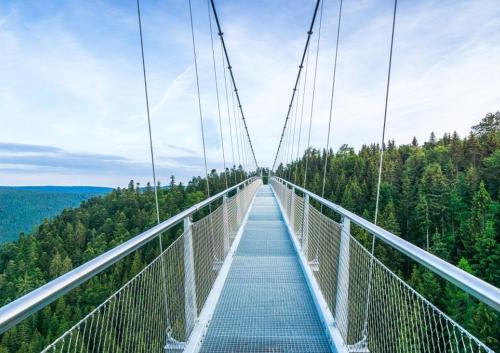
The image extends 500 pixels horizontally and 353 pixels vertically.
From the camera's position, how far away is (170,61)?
9109mm

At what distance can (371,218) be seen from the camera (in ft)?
138

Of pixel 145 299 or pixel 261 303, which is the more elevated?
pixel 145 299

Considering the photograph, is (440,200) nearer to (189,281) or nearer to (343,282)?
(343,282)

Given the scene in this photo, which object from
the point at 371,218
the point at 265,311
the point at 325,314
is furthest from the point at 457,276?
the point at 371,218

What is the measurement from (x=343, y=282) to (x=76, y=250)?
153 feet

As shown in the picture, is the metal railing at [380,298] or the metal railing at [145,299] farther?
the metal railing at [380,298]

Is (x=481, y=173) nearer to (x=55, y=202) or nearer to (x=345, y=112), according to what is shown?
(x=345, y=112)

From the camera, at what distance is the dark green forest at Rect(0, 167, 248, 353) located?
28906 mm

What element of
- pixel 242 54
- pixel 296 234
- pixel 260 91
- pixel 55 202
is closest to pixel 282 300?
pixel 296 234

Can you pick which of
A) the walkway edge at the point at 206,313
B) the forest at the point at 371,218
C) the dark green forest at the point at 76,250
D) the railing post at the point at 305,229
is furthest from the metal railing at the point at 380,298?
the forest at the point at 371,218

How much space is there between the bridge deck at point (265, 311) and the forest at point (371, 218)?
24.1m

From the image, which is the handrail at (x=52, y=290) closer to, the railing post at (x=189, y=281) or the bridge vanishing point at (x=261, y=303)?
the bridge vanishing point at (x=261, y=303)

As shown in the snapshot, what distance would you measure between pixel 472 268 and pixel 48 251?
46.5 metres

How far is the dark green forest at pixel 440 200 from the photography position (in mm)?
32281
